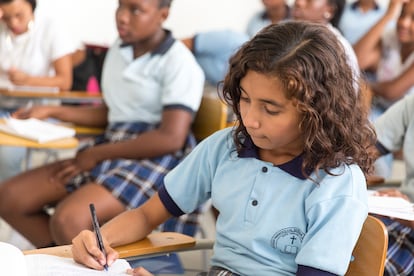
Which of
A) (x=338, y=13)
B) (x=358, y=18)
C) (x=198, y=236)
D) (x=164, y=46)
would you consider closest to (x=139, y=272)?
(x=164, y=46)

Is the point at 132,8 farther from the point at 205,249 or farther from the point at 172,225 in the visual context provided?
the point at 205,249

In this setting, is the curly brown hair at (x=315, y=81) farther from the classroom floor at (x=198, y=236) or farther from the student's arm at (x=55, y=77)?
the student's arm at (x=55, y=77)

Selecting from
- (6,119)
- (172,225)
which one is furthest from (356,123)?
(6,119)

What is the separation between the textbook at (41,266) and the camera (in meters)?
1.10

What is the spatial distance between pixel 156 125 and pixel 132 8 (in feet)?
1.32

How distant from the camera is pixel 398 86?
3020mm

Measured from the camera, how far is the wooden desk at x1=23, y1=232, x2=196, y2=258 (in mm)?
1293

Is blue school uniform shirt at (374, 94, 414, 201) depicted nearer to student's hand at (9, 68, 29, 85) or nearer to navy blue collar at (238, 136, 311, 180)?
navy blue collar at (238, 136, 311, 180)

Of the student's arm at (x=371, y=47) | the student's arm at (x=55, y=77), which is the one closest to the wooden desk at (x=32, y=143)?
the student's arm at (x=55, y=77)

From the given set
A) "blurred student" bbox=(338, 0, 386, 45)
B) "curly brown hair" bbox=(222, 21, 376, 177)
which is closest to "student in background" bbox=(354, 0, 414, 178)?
"blurred student" bbox=(338, 0, 386, 45)

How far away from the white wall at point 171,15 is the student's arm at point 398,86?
202 centimetres

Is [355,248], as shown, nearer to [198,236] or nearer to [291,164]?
[291,164]

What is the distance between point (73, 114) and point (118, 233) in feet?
3.95

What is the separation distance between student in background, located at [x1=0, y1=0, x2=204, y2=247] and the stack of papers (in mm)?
760
